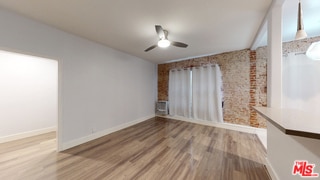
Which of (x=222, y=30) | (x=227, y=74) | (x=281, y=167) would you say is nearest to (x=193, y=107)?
(x=227, y=74)

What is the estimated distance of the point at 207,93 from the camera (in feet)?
14.8

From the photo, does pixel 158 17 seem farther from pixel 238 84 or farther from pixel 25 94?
pixel 25 94

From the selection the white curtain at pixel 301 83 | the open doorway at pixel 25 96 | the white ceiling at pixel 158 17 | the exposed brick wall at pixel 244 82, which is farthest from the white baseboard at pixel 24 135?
the white curtain at pixel 301 83

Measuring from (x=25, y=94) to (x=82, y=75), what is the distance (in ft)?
6.30

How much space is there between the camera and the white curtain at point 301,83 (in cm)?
288

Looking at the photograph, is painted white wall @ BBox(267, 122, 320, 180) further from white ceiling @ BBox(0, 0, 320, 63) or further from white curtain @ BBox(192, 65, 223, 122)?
white curtain @ BBox(192, 65, 223, 122)

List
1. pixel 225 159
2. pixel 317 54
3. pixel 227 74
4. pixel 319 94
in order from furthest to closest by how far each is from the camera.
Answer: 1. pixel 227 74
2. pixel 319 94
3. pixel 225 159
4. pixel 317 54

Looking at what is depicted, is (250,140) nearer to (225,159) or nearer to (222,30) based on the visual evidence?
(225,159)

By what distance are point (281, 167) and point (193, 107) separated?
3275mm

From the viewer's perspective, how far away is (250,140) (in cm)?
320

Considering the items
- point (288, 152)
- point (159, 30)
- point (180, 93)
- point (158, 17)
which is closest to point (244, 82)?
point (180, 93)

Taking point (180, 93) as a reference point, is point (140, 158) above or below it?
below

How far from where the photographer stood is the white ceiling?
6.03 ft

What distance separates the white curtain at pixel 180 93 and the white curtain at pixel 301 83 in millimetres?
2755
